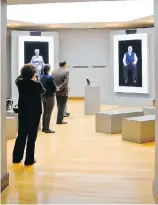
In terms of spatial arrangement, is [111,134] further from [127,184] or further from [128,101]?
[128,101]

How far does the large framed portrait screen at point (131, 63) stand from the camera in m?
15.5

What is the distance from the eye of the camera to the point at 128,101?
15.7 m

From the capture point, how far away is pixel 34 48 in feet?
55.3

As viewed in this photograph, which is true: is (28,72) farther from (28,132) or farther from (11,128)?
(11,128)

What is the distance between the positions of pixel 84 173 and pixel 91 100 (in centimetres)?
719

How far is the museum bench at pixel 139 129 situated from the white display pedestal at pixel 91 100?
457cm

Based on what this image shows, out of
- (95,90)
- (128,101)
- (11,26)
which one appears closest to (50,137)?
(95,90)

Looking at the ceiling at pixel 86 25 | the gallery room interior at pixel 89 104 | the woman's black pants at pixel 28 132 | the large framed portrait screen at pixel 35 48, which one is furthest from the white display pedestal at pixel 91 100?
the woman's black pants at pixel 28 132

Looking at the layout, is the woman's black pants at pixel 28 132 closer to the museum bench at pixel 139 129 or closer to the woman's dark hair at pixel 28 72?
the woman's dark hair at pixel 28 72

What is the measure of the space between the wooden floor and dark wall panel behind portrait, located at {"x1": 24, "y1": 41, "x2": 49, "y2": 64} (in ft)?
26.9

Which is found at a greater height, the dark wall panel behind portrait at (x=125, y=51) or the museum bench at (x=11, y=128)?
the dark wall panel behind portrait at (x=125, y=51)

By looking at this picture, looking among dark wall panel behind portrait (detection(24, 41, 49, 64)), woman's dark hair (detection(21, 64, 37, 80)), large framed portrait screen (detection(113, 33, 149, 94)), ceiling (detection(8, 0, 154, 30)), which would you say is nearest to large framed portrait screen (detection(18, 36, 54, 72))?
dark wall panel behind portrait (detection(24, 41, 49, 64))

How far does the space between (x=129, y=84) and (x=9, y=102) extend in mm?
7331

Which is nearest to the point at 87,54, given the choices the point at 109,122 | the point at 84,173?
the point at 109,122
